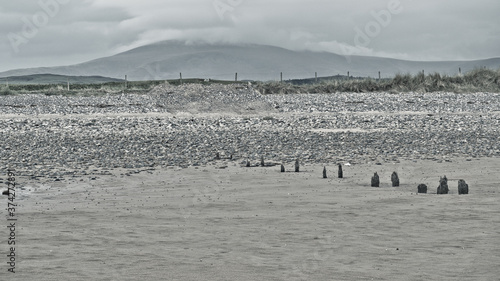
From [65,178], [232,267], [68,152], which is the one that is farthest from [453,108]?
[232,267]

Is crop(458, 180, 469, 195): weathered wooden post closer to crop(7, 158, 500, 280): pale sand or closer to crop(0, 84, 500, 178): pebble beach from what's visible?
crop(7, 158, 500, 280): pale sand

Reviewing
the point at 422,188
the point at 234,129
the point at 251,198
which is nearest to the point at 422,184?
the point at 422,188

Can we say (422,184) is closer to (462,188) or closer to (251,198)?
(462,188)

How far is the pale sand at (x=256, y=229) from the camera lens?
8766 millimetres

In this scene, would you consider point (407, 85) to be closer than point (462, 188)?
No

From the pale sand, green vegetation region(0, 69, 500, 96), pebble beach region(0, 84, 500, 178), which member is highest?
green vegetation region(0, 69, 500, 96)

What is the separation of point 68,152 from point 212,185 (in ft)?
25.0

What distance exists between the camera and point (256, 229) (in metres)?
11.2

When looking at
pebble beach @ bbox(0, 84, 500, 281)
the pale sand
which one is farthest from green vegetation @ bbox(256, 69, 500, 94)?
the pale sand

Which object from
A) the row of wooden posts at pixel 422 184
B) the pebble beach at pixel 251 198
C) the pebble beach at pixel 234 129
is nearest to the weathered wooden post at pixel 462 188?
the row of wooden posts at pixel 422 184

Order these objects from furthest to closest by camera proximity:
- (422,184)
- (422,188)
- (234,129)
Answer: (234,129)
(422,184)
(422,188)

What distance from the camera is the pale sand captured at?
8.77 m

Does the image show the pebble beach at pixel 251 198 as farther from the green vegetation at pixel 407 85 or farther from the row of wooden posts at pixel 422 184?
the green vegetation at pixel 407 85

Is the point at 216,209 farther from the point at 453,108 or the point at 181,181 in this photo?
the point at 453,108
